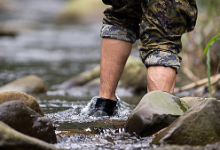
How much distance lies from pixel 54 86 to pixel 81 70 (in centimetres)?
179

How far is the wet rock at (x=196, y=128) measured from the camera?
163cm

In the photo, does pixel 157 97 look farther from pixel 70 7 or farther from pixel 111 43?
pixel 70 7

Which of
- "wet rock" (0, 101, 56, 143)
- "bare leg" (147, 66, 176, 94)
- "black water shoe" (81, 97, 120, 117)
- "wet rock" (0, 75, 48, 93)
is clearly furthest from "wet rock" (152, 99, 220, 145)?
"wet rock" (0, 75, 48, 93)

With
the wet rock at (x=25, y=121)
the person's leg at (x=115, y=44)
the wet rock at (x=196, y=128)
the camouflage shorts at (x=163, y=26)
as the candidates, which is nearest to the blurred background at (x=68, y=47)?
the camouflage shorts at (x=163, y=26)

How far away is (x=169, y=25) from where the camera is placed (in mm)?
2215

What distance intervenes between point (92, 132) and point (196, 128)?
65 cm

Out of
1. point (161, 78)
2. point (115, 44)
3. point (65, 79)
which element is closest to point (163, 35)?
point (161, 78)

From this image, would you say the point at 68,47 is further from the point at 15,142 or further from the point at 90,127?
the point at 15,142

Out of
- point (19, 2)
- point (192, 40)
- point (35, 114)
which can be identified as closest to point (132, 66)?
point (192, 40)

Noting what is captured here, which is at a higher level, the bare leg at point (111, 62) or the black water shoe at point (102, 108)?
the bare leg at point (111, 62)

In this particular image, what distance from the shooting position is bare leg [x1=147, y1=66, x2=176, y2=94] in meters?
2.16

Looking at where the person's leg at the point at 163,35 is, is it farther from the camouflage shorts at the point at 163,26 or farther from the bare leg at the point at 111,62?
the bare leg at the point at 111,62

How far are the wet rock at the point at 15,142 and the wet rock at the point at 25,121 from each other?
231mm

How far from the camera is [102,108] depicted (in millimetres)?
2449
